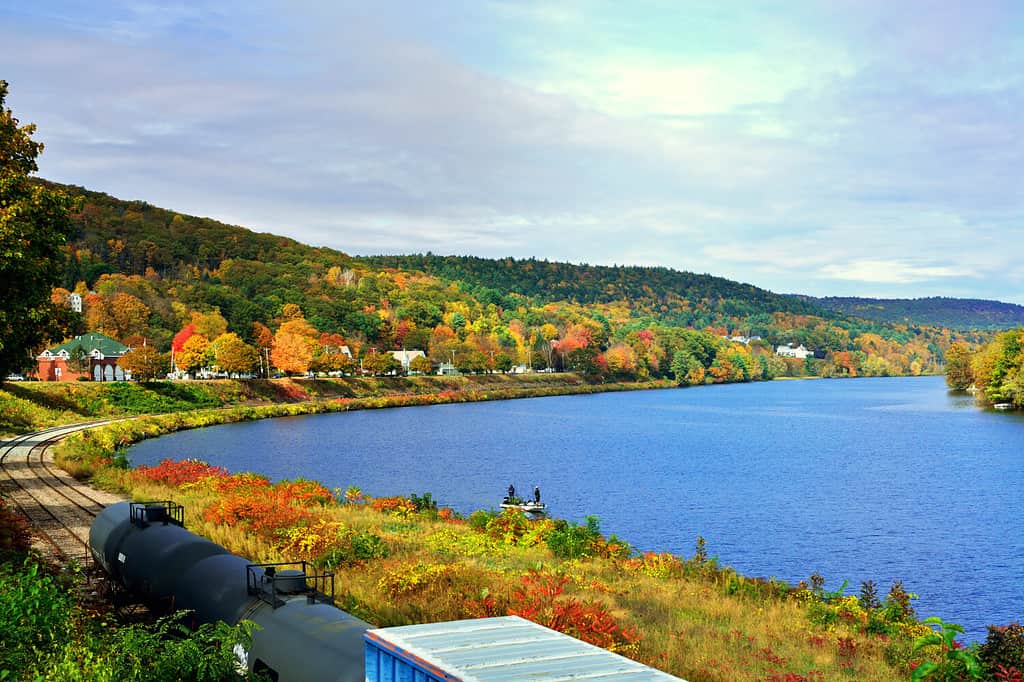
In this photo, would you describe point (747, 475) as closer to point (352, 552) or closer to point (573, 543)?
point (573, 543)

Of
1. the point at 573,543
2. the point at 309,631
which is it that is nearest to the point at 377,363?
the point at 573,543

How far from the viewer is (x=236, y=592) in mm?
13969

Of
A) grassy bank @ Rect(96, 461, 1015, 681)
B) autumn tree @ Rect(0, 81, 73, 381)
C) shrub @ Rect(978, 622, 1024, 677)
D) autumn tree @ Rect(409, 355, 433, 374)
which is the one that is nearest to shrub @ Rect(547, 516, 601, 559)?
grassy bank @ Rect(96, 461, 1015, 681)

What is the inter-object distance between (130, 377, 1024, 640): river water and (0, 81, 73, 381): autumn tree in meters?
26.3

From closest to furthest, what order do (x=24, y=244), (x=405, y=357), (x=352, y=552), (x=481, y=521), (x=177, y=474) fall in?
(x=352, y=552)
(x=24, y=244)
(x=481, y=521)
(x=177, y=474)
(x=405, y=357)

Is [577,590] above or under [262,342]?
under

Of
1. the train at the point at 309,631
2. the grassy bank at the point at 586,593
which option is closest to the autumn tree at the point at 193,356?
the grassy bank at the point at 586,593

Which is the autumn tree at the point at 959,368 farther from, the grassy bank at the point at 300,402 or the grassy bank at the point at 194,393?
the grassy bank at the point at 194,393

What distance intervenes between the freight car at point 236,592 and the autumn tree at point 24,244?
37.7 feet

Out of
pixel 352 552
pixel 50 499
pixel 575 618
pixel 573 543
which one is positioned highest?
pixel 575 618

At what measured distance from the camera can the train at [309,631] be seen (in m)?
8.81

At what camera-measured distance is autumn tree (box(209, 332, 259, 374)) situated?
124m

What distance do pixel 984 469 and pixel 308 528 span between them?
57.5 meters

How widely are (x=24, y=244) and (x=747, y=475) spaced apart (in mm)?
50220
